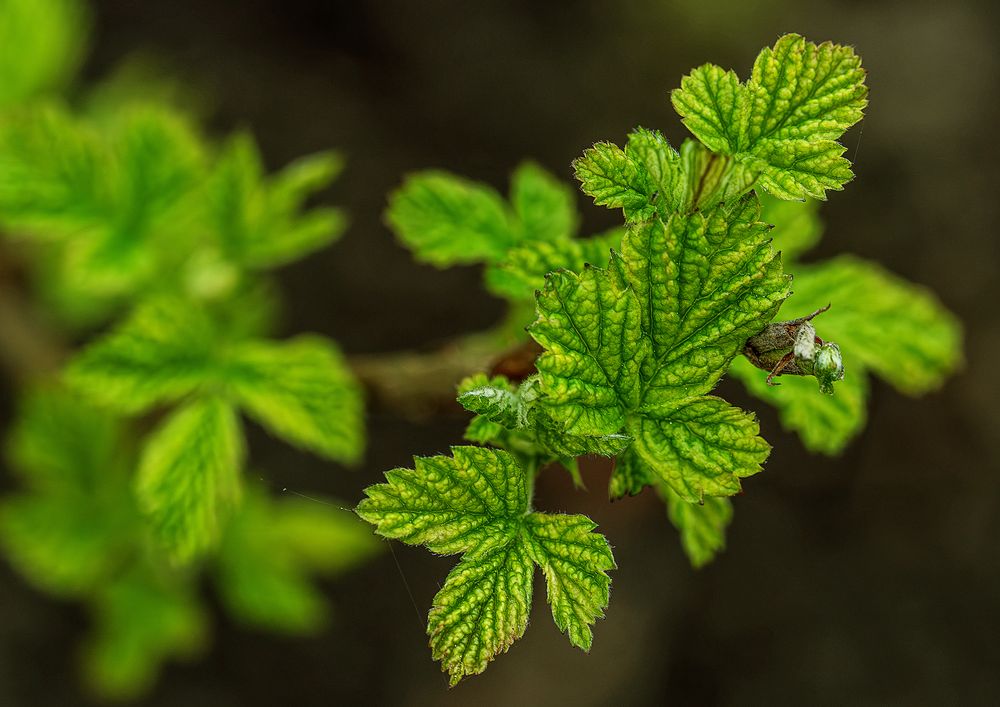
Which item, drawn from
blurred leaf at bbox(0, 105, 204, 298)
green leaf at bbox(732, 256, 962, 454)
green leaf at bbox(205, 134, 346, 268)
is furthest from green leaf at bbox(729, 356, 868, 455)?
blurred leaf at bbox(0, 105, 204, 298)

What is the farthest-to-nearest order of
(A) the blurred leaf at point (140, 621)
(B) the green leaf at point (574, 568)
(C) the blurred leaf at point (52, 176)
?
(A) the blurred leaf at point (140, 621)
(C) the blurred leaf at point (52, 176)
(B) the green leaf at point (574, 568)

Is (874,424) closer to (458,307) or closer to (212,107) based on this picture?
(458,307)

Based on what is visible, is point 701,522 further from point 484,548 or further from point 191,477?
point 191,477

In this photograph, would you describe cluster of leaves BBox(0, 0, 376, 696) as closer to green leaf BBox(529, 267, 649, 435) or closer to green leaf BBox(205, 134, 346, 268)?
green leaf BBox(205, 134, 346, 268)

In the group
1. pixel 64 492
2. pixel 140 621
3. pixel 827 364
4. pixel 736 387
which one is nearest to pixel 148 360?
pixel 64 492

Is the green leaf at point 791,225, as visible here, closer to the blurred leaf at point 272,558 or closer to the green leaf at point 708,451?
the green leaf at point 708,451

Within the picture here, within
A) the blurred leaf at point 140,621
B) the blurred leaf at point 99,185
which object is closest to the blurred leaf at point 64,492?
the blurred leaf at point 140,621
